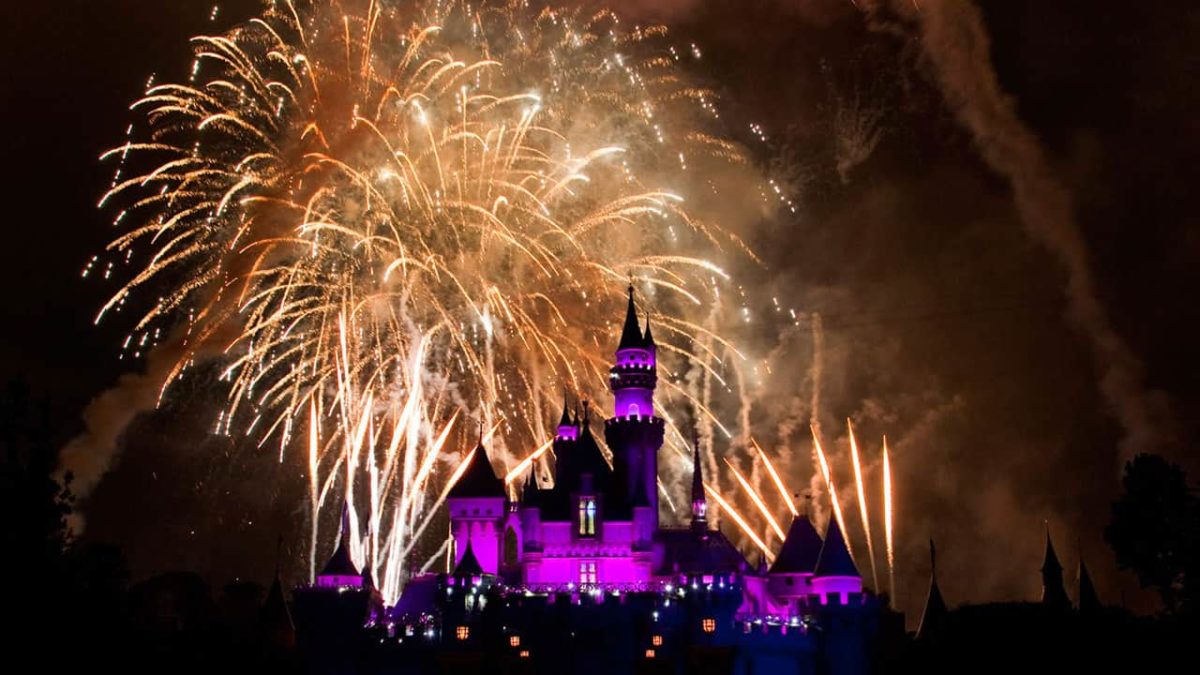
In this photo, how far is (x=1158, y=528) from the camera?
74.0m

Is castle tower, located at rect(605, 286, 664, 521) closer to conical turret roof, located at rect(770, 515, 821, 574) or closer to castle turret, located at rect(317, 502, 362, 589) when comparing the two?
conical turret roof, located at rect(770, 515, 821, 574)

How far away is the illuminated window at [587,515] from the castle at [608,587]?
82 millimetres

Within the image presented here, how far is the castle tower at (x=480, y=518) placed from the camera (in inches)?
3100

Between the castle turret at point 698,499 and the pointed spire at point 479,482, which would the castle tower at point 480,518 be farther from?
the castle turret at point 698,499

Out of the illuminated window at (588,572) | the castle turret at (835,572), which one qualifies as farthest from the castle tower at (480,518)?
the castle turret at (835,572)

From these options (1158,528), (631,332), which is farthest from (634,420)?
(1158,528)

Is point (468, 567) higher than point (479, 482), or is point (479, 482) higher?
point (479, 482)

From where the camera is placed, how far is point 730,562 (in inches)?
3022

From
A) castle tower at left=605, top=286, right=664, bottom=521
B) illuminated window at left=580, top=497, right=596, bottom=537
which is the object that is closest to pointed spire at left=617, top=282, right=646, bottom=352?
castle tower at left=605, top=286, right=664, bottom=521

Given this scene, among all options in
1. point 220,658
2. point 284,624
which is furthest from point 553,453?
point 220,658

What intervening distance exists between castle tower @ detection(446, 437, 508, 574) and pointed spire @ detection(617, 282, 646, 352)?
11794mm

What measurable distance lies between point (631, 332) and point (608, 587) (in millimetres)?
17132

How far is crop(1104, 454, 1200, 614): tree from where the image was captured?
241ft

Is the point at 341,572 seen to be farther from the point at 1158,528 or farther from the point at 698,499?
the point at 1158,528
